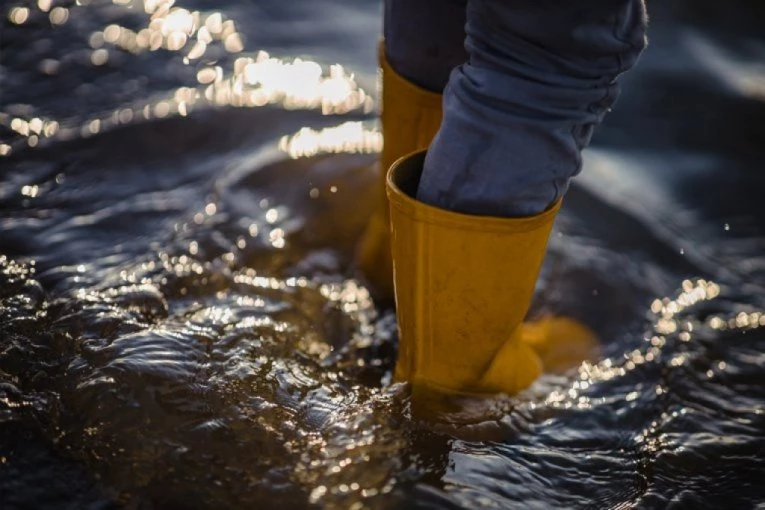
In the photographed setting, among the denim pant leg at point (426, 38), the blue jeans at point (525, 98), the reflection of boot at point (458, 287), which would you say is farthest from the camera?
the denim pant leg at point (426, 38)

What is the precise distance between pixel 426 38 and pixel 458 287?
499 mm

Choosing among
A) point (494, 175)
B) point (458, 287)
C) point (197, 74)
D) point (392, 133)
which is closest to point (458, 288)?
point (458, 287)

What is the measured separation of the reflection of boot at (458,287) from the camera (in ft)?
4.42

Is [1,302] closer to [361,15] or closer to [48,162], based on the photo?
[48,162]

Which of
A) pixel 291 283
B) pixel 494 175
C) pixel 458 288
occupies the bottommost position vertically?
pixel 291 283

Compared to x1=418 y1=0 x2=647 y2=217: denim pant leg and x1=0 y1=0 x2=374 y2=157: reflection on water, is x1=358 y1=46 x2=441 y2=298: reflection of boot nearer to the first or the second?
x1=418 y1=0 x2=647 y2=217: denim pant leg

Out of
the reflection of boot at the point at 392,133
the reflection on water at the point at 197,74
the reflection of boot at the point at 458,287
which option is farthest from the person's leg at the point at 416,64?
the reflection on water at the point at 197,74

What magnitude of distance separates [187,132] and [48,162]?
366mm

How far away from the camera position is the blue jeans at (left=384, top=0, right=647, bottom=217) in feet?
3.96

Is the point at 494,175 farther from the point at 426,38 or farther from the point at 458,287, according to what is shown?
the point at 426,38

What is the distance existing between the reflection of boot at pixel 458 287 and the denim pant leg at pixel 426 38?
29cm

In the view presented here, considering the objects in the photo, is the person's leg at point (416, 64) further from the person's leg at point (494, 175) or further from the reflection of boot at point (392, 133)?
the person's leg at point (494, 175)

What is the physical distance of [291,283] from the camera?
185 centimetres

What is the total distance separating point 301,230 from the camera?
2.05 m
